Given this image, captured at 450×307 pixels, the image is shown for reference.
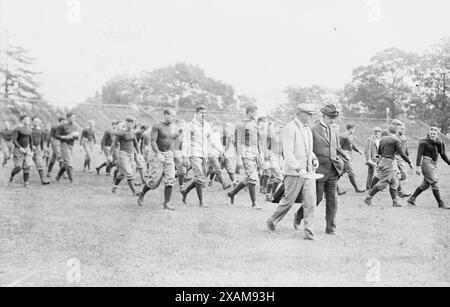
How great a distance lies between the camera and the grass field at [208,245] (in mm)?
6289

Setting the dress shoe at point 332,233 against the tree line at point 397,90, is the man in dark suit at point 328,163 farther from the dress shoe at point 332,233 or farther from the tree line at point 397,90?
the tree line at point 397,90

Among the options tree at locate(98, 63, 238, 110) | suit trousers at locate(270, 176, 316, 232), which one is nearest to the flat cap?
suit trousers at locate(270, 176, 316, 232)

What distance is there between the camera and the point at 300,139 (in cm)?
872

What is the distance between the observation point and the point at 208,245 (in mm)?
7996

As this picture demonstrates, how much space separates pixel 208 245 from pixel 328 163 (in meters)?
2.28

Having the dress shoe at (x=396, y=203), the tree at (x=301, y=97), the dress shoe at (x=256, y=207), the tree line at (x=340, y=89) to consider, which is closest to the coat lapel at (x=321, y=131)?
the dress shoe at (x=256, y=207)

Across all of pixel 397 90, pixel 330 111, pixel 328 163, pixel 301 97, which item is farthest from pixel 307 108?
pixel 301 97

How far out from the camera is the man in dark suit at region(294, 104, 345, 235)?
8.95 metres

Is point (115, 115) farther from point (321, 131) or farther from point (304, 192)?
point (304, 192)

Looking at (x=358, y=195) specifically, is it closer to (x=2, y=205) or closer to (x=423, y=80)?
(x=2, y=205)

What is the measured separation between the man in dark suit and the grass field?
1.27ft

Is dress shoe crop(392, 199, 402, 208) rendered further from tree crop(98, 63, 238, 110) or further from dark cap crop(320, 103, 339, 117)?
tree crop(98, 63, 238, 110)

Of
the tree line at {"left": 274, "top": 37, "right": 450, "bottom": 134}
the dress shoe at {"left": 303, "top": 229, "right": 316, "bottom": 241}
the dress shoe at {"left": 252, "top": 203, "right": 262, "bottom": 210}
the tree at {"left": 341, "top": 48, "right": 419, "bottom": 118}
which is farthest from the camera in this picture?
the tree at {"left": 341, "top": 48, "right": 419, "bottom": 118}

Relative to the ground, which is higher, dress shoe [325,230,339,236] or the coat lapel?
the coat lapel
